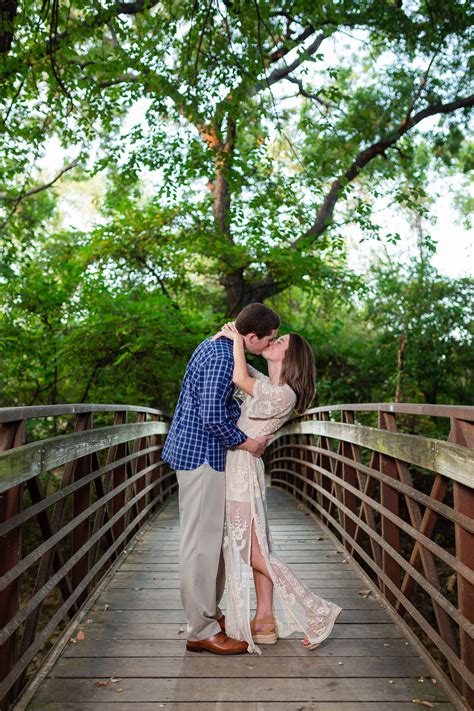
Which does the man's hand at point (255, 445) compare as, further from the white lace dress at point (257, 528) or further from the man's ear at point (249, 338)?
the man's ear at point (249, 338)

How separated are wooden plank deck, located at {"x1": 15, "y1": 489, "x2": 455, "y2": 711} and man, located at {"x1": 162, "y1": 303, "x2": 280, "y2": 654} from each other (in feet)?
0.63

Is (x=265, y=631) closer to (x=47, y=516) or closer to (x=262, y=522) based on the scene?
(x=262, y=522)

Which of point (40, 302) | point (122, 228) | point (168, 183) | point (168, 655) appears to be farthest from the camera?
point (122, 228)

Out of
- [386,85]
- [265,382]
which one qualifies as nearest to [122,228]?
[386,85]

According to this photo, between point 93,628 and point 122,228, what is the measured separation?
34.3 ft

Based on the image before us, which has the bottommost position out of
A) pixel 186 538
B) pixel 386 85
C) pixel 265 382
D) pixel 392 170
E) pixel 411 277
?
pixel 186 538

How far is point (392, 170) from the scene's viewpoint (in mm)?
15938

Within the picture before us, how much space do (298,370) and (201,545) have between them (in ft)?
3.41

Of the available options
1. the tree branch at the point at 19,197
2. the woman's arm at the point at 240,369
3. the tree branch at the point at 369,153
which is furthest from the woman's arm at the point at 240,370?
the tree branch at the point at 369,153

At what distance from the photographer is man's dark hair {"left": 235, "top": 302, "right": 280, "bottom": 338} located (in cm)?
371

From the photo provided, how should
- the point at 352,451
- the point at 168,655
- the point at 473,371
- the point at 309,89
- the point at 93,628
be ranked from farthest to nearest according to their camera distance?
the point at 309,89, the point at 473,371, the point at 352,451, the point at 93,628, the point at 168,655

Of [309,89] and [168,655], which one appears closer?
[168,655]

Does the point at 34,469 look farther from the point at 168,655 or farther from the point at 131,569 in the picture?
the point at 131,569

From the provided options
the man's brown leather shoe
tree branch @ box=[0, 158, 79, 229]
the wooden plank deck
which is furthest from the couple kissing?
tree branch @ box=[0, 158, 79, 229]
